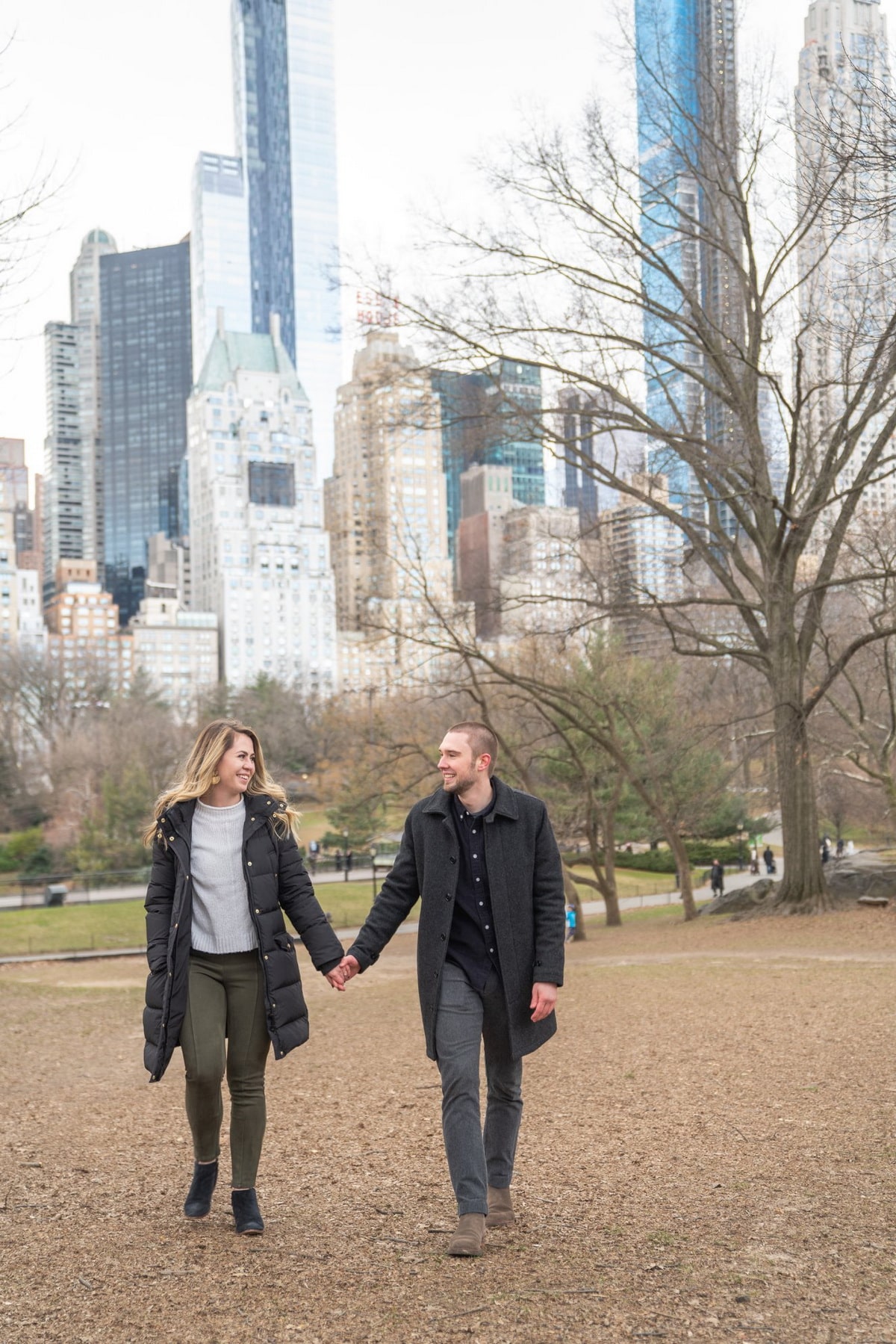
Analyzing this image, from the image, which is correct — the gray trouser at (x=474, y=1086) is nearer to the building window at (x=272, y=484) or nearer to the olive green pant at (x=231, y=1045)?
the olive green pant at (x=231, y=1045)

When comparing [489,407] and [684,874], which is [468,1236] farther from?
[684,874]

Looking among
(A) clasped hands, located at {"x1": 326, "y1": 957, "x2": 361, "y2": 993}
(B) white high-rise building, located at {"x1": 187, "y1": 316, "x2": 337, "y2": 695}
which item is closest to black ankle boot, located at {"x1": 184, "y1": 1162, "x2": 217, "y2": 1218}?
(A) clasped hands, located at {"x1": 326, "y1": 957, "x2": 361, "y2": 993}

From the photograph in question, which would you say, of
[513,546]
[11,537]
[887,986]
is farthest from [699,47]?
[11,537]

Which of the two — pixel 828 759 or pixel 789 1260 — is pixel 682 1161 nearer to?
pixel 789 1260

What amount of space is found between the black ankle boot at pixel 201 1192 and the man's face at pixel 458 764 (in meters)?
1.57

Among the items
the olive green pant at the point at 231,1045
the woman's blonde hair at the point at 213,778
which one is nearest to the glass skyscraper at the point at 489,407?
the woman's blonde hair at the point at 213,778

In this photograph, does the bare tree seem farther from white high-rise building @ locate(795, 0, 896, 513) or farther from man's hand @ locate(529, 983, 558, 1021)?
man's hand @ locate(529, 983, 558, 1021)

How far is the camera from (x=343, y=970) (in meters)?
4.49

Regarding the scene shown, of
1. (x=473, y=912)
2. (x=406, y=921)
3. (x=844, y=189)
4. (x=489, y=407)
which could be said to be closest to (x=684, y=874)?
(x=489, y=407)

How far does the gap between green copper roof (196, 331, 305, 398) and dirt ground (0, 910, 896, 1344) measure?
189702mm

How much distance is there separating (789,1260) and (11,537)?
181 meters

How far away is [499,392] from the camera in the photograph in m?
18.6

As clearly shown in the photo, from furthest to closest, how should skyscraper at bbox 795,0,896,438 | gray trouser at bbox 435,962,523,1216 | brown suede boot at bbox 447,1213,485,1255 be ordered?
skyscraper at bbox 795,0,896,438, gray trouser at bbox 435,962,523,1216, brown suede boot at bbox 447,1213,485,1255

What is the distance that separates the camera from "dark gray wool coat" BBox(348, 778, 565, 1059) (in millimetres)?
4316
